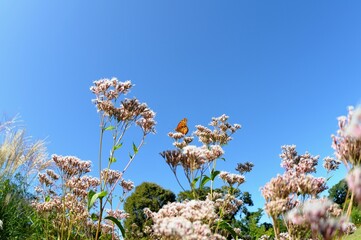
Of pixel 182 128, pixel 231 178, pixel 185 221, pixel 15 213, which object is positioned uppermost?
pixel 182 128

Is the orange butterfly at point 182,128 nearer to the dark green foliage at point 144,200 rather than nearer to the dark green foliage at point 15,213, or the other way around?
the dark green foliage at point 15,213

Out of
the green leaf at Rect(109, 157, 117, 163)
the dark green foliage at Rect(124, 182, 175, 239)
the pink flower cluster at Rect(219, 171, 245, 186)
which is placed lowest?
the pink flower cluster at Rect(219, 171, 245, 186)

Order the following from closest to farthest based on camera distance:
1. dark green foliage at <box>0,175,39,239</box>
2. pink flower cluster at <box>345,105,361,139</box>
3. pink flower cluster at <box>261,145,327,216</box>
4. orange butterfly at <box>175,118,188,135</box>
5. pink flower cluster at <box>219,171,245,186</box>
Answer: pink flower cluster at <box>345,105,361,139</box>
pink flower cluster at <box>261,145,327,216</box>
pink flower cluster at <box>219,171,245,186</box>
dark green foliage at <box>0,175,39,239</box>
orange butterfly at <box>175,118,188,135</box>

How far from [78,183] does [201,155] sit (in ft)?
7.25

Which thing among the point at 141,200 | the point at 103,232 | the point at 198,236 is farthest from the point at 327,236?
the point at 141,200

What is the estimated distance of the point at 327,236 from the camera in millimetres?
1796

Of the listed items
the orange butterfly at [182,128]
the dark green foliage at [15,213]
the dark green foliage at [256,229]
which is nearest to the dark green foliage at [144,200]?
the dark green foliage at [256,229]

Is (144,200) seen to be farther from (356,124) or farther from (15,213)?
(356,124)

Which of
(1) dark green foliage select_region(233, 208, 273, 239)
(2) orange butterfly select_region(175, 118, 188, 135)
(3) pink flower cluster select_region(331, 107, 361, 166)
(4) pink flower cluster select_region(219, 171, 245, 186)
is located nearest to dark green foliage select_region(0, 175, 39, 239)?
(2) orange butterfly select_region(175, 118, 188, 135)

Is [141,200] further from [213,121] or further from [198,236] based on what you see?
[198,236]

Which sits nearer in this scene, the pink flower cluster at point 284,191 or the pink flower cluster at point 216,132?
the pink flower cluster at point 284,191

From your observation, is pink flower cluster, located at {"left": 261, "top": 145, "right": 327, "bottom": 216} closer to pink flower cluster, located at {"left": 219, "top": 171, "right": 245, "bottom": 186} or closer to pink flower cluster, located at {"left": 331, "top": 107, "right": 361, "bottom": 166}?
pink flower cluster, located at {"left": 331, "top": 107, "right": 361, "bottom": 166}

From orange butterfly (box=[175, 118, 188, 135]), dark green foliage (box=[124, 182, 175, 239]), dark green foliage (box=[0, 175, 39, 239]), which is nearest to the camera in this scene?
dark green foliage (box=[0, 175, 39, 239])

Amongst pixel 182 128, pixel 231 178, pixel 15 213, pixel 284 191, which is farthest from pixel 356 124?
pixel 15 213
